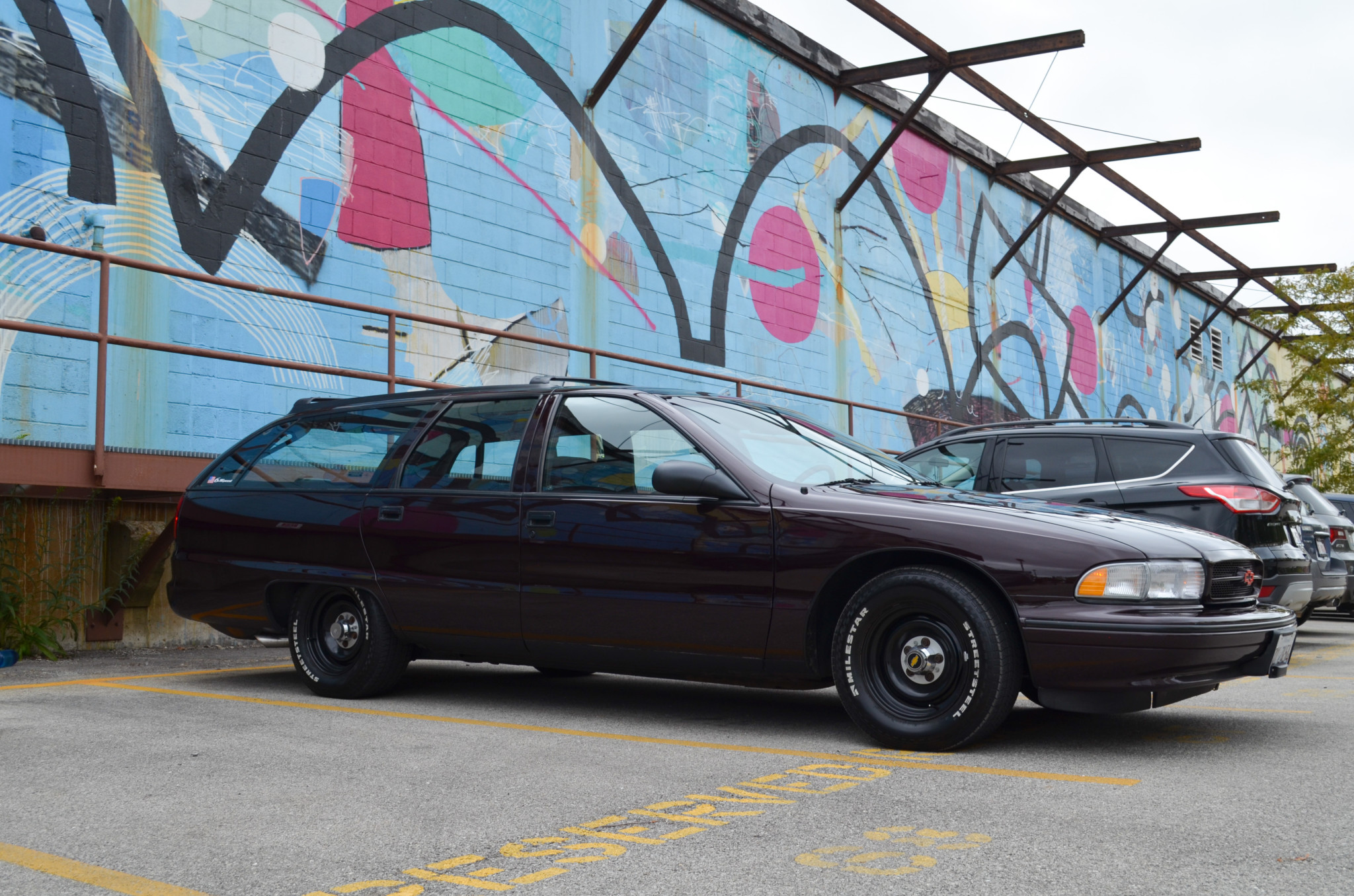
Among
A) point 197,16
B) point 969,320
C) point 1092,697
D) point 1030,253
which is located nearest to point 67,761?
point 1092,697

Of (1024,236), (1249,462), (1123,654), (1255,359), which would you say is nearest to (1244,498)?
(1249,462)

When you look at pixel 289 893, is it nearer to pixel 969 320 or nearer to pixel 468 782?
pixel 468 782

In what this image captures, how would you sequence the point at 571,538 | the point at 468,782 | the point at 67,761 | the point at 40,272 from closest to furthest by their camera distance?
the point at 468,782
the point at 67,761
the point at 571,538
the point at 40,272

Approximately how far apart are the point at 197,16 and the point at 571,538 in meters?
7.08

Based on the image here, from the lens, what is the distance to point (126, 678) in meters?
7.14

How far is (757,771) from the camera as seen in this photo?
4.39 metres

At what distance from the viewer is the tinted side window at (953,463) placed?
9.12 meters

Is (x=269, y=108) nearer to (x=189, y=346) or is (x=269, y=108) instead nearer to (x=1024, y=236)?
(x=189, y=346)

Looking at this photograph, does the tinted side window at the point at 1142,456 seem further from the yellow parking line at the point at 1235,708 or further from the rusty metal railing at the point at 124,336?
the rusty metal railing at the point at 124,336

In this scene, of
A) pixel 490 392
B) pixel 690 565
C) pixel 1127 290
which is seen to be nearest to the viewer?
pixel 690 565

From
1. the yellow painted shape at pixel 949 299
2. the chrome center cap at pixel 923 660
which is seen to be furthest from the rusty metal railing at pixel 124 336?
the yellow painted shape at pixel 949 299

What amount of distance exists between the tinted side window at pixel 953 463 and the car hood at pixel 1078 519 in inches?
145

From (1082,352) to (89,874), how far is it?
2721 cm

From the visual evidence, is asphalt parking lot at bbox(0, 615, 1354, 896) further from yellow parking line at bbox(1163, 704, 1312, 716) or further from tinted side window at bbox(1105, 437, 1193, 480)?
tinted side window at bbox(1105, 437, 1193, 480)
